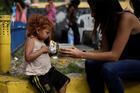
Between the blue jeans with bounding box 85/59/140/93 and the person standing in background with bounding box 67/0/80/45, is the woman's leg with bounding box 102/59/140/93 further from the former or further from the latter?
the person standing in background with bounding box 67/0/80/45

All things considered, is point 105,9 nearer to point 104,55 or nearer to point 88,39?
point 104,55

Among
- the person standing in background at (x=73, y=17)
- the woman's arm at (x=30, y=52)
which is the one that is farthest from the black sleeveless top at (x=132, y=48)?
the person standing in background at (x=73, y=17)

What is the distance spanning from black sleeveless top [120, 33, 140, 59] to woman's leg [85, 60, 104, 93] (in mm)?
278

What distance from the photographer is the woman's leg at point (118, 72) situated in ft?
8.73

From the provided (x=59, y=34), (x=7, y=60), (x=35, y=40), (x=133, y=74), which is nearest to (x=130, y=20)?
(x=133, y=74)

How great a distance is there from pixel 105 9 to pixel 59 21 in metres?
9.06

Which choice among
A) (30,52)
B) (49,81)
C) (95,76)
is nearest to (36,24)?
(30,52)

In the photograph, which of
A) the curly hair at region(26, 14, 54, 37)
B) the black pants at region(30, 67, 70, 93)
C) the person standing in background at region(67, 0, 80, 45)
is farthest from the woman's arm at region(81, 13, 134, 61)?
the person standing in background at region(67, 0, 80, 45)

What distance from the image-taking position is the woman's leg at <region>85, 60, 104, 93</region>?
9.91ft

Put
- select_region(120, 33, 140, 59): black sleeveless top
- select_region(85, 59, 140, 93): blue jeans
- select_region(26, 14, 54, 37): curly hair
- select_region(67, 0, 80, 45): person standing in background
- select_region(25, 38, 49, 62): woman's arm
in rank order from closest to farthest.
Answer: select_region(85, 59, 140, 93): blue jeans < select_region(120, 33, 140, 59): black sleeveless top < select_region(25, 38, 49, 62): woman's arm < select_region(26, 14, 54, 37): curly hair < select_region(67, 0, 80, 45): person standing in background

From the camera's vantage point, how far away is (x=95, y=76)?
306 centimetres

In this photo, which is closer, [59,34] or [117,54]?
[117,54]

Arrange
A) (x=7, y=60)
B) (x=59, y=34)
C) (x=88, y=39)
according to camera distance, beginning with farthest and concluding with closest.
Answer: (x=59, y=34) → (x=88, y=39) → (x=7, y=60)

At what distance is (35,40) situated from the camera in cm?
311
